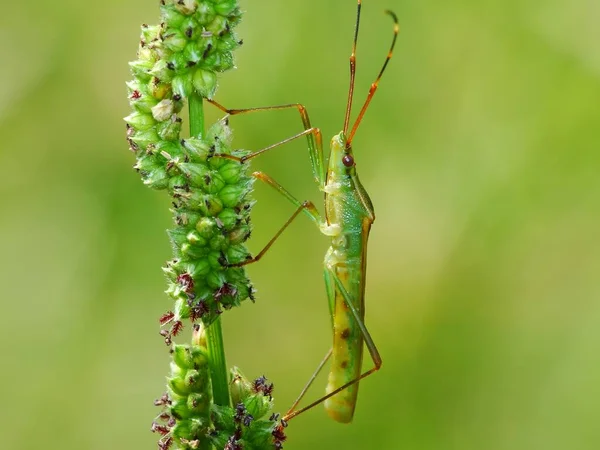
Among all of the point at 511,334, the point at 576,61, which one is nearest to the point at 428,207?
the point at 511,334

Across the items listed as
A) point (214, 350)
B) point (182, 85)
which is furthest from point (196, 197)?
point (214, 350)

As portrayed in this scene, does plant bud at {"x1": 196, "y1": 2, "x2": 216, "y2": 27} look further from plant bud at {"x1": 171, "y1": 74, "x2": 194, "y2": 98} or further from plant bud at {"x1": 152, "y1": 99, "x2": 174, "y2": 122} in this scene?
plant bud at {"x1": 152, "y1": 99, "x2": 174, "y2": 122}

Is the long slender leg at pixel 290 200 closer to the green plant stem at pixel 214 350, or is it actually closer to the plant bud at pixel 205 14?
the green plant stem at pixel 214 350

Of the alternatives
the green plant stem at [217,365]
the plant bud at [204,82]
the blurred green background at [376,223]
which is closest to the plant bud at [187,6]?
the plant bud at [204,82]

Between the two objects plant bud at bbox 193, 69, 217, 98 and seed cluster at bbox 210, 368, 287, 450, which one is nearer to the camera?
seed cluster at bbox 210, 368, 287, 450

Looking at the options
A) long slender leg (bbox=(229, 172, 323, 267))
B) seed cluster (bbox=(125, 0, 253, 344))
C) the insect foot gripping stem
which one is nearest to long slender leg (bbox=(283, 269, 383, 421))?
long slender leg (bbox=(229, 172, 323, 267))
